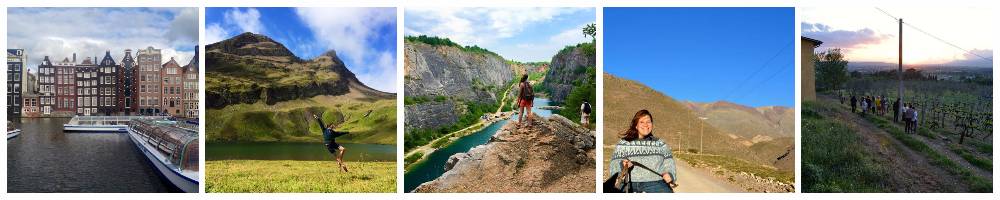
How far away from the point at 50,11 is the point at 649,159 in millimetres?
7703

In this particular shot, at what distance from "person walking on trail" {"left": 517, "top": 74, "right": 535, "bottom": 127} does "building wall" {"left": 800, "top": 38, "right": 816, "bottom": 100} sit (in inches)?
143

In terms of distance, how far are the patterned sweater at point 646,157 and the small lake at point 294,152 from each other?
2.81 meters

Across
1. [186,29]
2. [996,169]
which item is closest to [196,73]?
[186,29]

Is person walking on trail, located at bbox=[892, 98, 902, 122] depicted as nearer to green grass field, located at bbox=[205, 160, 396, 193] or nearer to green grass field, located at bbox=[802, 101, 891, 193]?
green grass field, located at bbox=[802, 101, 891, 193]

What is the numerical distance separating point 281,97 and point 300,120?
39 centimetres

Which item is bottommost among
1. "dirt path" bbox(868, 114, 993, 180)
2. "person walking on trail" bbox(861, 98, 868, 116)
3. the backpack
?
"dirt path" bbox(868, 114, 993, 180)

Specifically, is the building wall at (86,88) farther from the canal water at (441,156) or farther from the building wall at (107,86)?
the canal water at (441,156)

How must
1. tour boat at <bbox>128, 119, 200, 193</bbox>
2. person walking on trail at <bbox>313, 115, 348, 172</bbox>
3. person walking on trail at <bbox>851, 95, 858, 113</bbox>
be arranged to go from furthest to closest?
1. person walking on trail at <bbox>851, 95, 858, 113</bbox>
2. person walking on trail at <bbox>313, 115, 348, 172</bbox>
3. tour boat at <bbox>128, 119, 200, 193</bbox>

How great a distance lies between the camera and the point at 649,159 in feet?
28.5

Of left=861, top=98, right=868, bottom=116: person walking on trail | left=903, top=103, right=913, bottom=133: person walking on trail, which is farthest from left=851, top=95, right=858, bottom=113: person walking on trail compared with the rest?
left=903, top=103, right=913, bottom=133: person walking on trail

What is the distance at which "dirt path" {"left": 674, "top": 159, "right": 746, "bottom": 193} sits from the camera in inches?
357

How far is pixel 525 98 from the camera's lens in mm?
9422

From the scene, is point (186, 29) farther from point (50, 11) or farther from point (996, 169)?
point (996, 169)

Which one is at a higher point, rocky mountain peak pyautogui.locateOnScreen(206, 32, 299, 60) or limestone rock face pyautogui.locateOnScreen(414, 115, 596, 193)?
rocky mountain peak pyautogui.locateOnScreen(206, 32, 299, 60)
